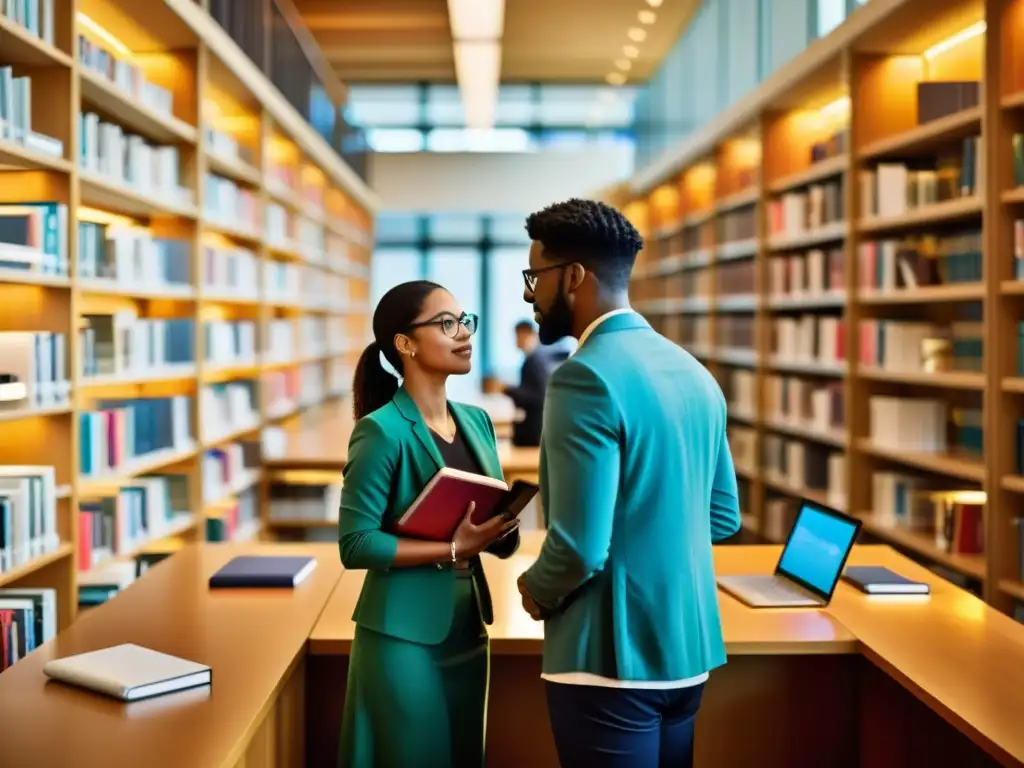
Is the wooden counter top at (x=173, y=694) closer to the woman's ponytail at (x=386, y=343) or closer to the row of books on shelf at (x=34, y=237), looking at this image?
the woman's ponytail at (x=386, y=343)

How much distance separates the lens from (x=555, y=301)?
1.88 meters

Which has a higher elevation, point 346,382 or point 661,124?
point 661,124

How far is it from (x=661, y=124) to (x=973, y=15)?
6.86m

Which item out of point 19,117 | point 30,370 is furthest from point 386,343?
point 19,117

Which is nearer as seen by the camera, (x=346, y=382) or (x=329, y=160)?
(x=329, y=160)

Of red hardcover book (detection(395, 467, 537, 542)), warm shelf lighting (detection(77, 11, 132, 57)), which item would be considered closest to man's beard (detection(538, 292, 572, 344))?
red hardcover book (detection(395, 467, 537, 542))

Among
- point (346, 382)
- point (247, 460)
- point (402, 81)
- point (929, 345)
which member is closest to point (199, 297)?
point (247, 460)

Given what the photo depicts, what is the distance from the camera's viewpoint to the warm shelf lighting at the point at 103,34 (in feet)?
16.1

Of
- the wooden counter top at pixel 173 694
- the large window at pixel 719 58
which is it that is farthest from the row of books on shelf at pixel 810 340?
the wooden counter top at pixel 173 694

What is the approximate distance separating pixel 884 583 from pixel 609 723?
140cm

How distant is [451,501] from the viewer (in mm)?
2092

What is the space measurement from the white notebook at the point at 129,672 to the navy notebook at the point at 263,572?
72cm

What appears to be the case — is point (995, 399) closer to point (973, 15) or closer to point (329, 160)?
point (973, 15)

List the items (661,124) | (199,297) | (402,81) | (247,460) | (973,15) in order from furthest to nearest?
(402,81)
(661,124)
(247,460)
(199,297)
(973,15)
